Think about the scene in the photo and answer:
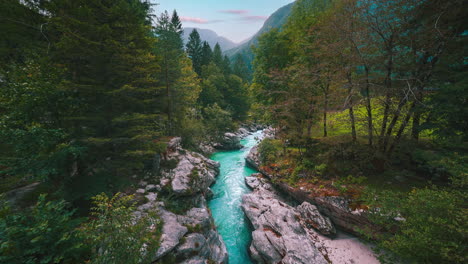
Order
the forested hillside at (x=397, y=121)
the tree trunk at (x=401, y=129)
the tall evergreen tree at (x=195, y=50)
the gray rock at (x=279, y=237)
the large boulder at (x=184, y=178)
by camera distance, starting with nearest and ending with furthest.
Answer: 1. the forested hillside at (x=397, y=121)
2. the gray rock at (x=279, y=237)
3. the tree trunk at (x=401, y=129)
4. the large boulder at (x=184, y=178)
5. the tall evergreen tree at (x=195, y=50)

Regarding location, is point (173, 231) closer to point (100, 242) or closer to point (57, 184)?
point (100, 242)

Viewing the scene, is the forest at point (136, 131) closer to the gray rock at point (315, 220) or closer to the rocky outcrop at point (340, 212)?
the rocky outcrop at point (340, 212)

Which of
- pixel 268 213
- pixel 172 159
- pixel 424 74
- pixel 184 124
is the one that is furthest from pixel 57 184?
pixel 424 74

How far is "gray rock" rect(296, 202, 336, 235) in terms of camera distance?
317 inches

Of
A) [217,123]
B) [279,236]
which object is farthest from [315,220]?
[217,123]

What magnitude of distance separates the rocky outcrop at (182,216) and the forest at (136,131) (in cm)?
64

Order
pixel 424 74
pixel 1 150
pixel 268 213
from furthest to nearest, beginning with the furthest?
pixel 268 213 < pixel 424 74 < pixel 1 150

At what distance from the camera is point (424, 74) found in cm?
734

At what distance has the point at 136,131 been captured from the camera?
844cm

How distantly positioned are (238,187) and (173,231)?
27.9 ft

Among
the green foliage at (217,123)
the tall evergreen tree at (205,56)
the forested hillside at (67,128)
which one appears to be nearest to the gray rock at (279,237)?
the forested hillside at (67,128)

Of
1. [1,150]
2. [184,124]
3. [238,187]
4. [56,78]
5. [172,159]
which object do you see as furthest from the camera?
[184,124]

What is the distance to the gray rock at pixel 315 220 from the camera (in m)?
8.06

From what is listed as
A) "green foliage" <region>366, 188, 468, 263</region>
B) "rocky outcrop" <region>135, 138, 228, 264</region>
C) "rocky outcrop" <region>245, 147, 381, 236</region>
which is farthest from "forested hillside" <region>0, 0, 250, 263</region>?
"rocky outcrop" <region>245, 147, 381, 236</region>
